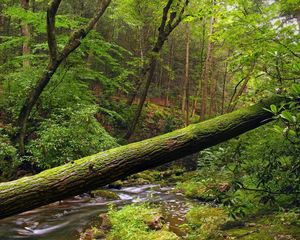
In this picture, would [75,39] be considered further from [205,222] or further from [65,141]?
[205,222]

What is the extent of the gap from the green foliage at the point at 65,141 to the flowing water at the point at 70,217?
1.39m

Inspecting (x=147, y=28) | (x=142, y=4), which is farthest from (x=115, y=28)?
(x=142, y=4)

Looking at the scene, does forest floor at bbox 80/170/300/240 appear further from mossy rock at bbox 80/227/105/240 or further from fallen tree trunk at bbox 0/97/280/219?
fallen tree trunk at bbox 0/97/280/219

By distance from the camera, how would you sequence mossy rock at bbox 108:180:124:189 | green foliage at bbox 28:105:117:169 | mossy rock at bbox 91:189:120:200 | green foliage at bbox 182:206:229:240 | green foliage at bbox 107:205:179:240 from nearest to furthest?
green foliage at bbox 182:206:229:240
green foliage at bbox 107:205:179:240
green foliage at bbox 28:105:117:169
mossy rock at bbox 91:189:120:200
mossy rock at bbox 108:180:124:189

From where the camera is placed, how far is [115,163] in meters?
4.78

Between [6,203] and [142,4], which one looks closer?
[6,203]

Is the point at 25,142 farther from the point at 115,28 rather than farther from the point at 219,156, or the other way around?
the point at 115,28

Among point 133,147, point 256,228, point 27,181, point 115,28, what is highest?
point 115,28

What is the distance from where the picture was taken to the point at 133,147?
498 cm

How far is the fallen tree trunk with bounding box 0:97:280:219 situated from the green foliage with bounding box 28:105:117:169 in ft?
17.2

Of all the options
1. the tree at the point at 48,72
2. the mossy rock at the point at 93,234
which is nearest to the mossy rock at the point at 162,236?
the mossy rock at the point at 93,234

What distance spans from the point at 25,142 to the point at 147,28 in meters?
15.5

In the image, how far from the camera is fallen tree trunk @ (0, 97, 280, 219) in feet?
14.5

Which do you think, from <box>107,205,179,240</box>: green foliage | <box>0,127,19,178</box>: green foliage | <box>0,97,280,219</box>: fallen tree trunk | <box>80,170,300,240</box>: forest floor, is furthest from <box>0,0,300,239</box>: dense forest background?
<box>107,205,179,240</box>: green foliage
